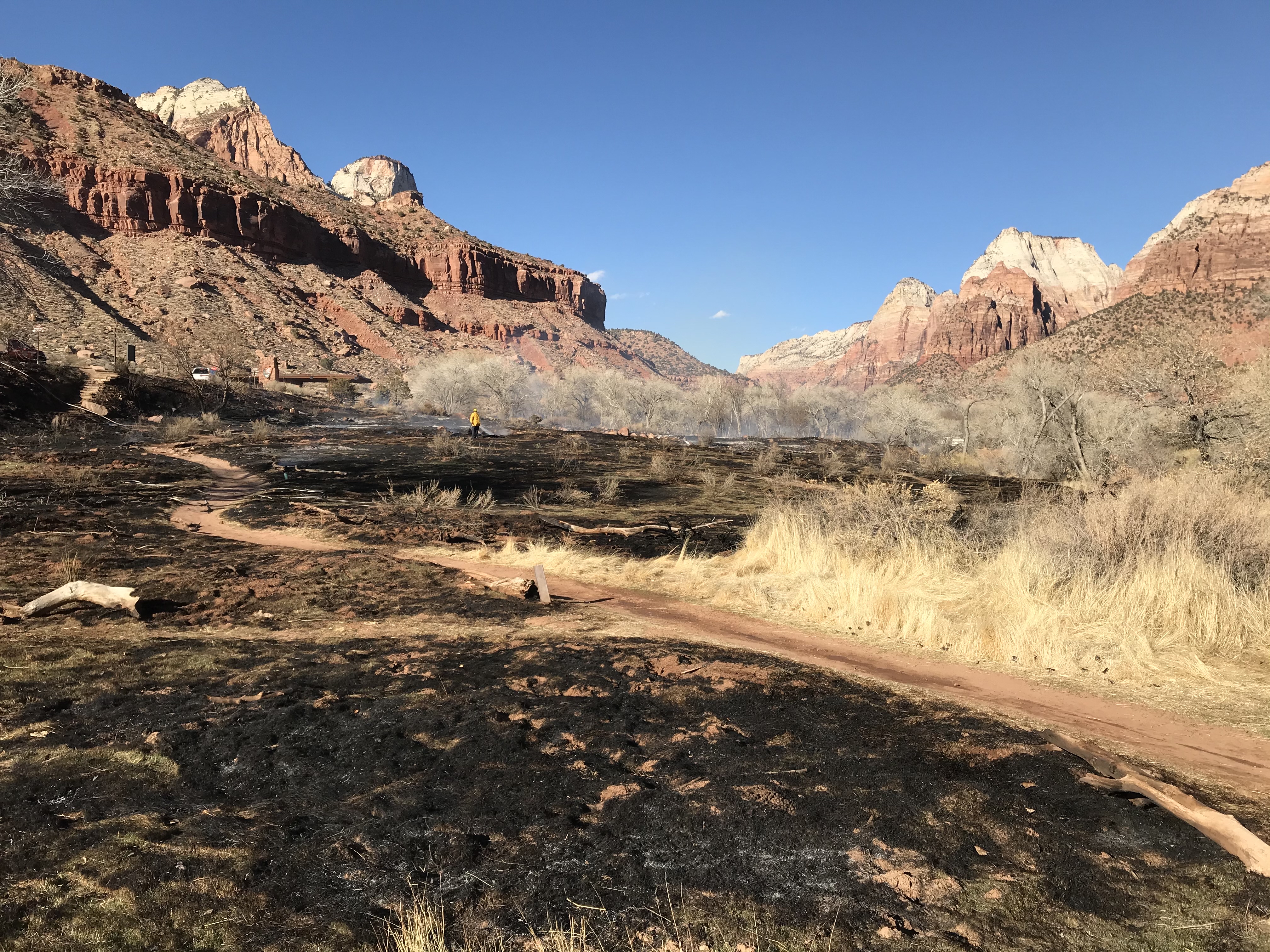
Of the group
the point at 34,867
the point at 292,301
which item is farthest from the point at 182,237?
the point at 34,867

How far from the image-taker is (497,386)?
59.1m

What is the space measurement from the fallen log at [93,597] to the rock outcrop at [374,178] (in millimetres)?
167178

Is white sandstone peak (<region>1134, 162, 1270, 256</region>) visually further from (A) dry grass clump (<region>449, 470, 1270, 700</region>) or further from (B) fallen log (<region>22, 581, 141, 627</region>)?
(B) fallen log (<region>22, 581, 141, 627</region>)

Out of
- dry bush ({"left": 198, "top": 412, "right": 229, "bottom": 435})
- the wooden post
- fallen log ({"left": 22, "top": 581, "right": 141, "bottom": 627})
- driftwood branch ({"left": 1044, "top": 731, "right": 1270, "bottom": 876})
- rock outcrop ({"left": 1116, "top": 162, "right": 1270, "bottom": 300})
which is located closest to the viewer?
driftwood branch ({"left": 1044, "top": 731, "right": 1270, "bottom": 876})

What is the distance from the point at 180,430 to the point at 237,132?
132m

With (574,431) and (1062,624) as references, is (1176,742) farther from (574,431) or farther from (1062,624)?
(574,431)

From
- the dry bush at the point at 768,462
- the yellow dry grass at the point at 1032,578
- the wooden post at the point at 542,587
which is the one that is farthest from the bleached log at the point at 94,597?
the dry bush at the point at 768,462

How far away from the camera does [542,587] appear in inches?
355

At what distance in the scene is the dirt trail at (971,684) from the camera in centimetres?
474

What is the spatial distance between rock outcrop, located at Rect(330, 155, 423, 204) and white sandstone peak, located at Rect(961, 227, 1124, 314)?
137 m

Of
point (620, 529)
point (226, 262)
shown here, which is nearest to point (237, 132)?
point (226, 262)

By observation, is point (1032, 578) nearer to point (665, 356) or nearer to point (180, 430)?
point (180, 430)

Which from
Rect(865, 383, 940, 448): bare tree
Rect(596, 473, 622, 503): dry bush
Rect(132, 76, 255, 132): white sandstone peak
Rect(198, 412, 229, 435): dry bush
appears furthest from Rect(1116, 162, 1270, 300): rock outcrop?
Rect(132, 76, 255, 132): white sandstone peak

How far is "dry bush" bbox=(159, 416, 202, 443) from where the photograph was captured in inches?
1115
